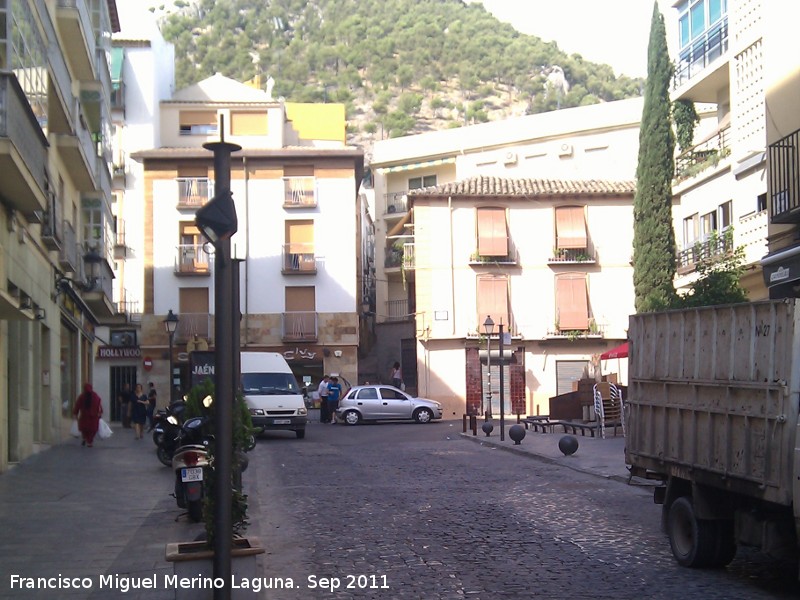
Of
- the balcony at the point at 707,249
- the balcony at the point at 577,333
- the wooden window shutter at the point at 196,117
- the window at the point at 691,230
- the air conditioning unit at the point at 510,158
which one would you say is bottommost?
the balcony at the point at 577,333

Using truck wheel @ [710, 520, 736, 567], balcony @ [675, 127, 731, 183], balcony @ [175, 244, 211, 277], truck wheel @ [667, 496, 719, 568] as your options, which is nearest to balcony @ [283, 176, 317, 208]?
balcony @ [175, 244, 211, 277]

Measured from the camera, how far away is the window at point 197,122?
52031mm

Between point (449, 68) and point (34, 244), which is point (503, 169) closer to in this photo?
point (34, 244)

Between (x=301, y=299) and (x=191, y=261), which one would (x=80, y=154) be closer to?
(x=191, y=261)

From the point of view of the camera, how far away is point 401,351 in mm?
53562

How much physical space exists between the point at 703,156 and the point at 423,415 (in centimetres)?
1561

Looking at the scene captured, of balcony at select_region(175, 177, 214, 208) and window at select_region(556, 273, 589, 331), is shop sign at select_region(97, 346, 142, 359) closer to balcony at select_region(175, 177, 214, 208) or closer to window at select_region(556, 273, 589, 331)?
balcony at select_region(175, 177, 214, 208)

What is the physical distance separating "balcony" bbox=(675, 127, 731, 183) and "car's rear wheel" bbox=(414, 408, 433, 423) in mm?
13854

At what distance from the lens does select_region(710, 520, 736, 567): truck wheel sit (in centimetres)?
894

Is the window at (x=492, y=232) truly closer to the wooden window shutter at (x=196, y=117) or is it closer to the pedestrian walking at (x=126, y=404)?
the wooden window shutter at (x=196, y=117)

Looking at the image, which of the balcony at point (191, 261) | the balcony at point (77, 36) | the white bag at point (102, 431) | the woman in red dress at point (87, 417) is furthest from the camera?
the balcony at point (191, 261)

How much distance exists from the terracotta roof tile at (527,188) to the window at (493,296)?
3.80 m

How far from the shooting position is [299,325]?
47.8 meters

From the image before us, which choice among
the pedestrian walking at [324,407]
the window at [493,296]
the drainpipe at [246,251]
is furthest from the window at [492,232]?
the drainpipe at [246,251]
